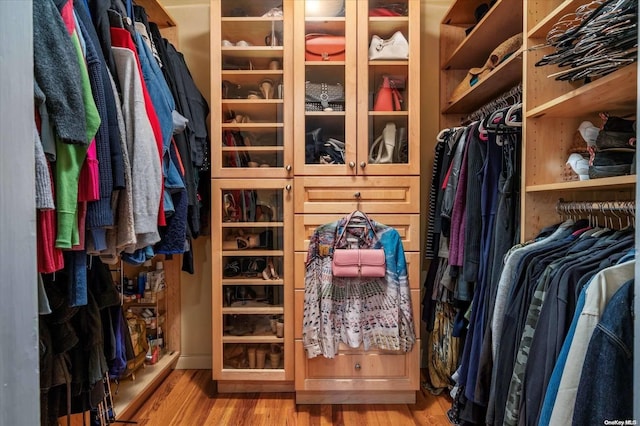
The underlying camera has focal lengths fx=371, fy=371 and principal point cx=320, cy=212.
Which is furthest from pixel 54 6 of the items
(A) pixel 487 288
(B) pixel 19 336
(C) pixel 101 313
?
(A) pixel 487 288

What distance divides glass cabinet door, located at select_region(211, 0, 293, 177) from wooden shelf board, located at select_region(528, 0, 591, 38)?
1160mm

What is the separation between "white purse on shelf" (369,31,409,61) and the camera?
6.42 feet

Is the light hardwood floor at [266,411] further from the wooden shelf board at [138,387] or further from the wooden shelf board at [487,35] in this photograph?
the wooden shelf board at [487,35]

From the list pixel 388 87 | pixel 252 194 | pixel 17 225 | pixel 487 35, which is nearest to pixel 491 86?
pixel 487 35

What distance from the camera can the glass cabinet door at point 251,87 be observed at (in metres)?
2.00

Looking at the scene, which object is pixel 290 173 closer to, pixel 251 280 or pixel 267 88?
pixel 267 88

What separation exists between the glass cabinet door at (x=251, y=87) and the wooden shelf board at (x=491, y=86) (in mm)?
965

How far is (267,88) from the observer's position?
6.81 feet

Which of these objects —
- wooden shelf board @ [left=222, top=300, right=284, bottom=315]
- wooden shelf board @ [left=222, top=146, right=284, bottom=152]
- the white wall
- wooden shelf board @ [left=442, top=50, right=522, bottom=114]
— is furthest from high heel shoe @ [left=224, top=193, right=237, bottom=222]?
the white wall

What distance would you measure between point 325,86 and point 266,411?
1740 mm

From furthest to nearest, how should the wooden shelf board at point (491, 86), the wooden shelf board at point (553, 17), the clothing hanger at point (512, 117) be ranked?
the wooden shelf board at point (491, 86)
the clothing hanger at point (512, 117)
the wooden shelf board at point (553, 17)

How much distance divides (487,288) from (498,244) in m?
0.18

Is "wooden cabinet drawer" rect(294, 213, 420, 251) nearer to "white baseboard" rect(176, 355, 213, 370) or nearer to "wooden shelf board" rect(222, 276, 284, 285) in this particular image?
"wooden shelf board" rect(222, 276, 284, 285)

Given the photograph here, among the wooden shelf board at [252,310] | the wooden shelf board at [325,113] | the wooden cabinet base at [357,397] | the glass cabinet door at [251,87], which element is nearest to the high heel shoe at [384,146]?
the wooden shelf board at [325,113]
